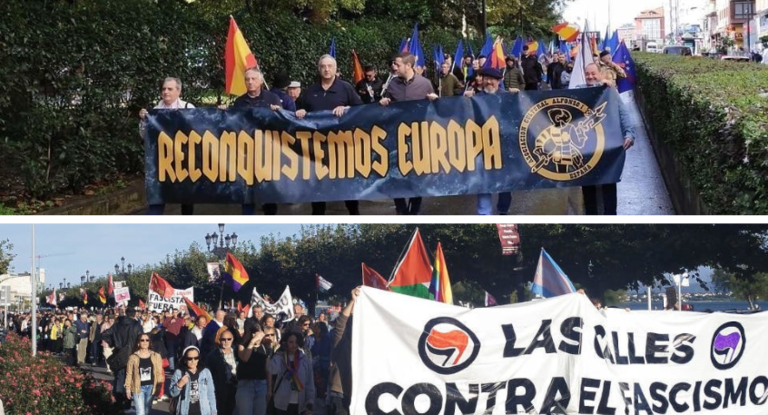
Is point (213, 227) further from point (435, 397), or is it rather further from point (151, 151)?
point (151, 151)

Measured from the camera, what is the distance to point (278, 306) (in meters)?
7.84

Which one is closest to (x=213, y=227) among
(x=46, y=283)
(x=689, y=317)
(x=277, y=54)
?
(x=46, y=283)

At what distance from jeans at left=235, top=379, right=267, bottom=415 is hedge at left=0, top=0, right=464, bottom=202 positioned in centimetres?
636

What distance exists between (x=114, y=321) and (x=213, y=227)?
1033 mm

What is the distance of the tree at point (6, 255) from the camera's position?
7867 millimetres

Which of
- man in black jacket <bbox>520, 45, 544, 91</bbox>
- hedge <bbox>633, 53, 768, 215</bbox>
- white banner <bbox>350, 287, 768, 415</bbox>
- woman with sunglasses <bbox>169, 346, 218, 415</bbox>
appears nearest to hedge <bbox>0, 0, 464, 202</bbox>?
woman with sunglasses <bbox>169, 346, 218, 415</bbox>

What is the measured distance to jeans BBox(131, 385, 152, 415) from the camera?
787cm

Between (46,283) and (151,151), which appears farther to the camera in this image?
(151,151)

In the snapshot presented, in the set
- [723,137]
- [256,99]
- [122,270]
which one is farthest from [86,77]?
[723,137]

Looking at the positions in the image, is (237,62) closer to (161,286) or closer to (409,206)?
(409,206)

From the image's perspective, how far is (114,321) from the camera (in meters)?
7.90

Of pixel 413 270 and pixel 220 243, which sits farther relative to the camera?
pixel 413 270

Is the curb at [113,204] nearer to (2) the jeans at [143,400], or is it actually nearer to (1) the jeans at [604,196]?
(2) the jeans at [143,400]

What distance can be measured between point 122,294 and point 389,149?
355 cm
